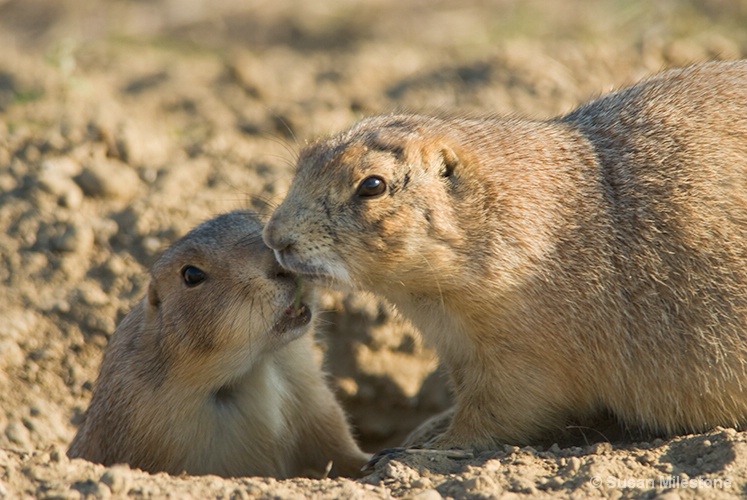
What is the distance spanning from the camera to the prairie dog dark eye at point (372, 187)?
514 cm

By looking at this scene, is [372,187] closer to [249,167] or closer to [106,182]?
[249,167]

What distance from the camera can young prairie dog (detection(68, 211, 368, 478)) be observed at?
18.2 feet

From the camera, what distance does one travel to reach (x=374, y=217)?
16.6 feet

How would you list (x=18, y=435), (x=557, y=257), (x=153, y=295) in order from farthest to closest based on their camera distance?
(x=18, y=435), (x=153, y=295), (x=557, y=257)

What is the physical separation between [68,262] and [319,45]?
15.7 feet

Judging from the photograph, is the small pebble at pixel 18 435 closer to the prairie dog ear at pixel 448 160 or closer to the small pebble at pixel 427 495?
the small pebble at pixel 427 495

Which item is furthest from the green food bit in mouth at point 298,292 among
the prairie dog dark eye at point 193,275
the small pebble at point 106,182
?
the small pebble at point 106,182

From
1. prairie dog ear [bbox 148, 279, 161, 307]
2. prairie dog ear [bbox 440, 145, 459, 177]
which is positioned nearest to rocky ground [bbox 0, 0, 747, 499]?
prairie dog ear [bbox 148, 279, 161, 307]

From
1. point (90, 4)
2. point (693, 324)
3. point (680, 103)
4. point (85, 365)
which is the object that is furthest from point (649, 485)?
point (90, 4)

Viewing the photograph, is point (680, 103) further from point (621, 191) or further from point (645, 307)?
point (645, 307)

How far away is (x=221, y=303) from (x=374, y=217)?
1.10m

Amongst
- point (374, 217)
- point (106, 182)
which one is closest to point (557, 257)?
point (374, 217)

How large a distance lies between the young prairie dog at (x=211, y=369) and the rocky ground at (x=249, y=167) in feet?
2.93

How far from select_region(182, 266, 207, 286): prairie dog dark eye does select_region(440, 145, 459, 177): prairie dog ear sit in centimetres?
153
